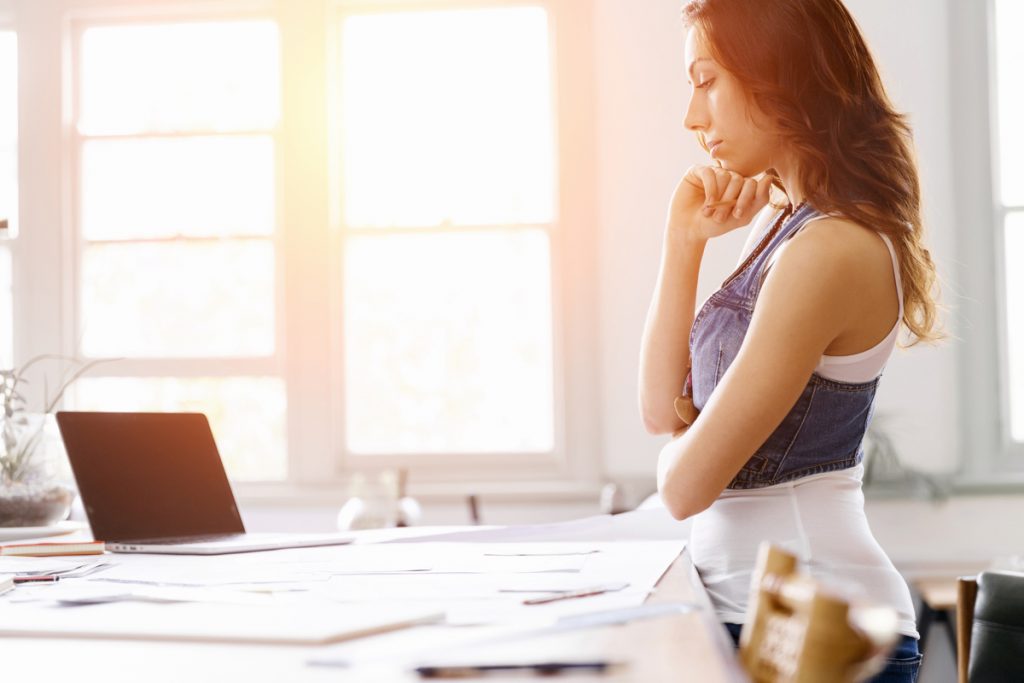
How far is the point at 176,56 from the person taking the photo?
421 centimetres

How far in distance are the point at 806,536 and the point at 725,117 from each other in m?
0.52

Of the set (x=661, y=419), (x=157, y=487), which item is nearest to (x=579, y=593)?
(x=661, y=419)

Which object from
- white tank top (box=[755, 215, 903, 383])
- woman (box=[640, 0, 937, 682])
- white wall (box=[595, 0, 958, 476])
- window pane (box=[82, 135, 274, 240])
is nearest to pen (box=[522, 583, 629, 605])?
woman (box=[640, 0, 937, 682])

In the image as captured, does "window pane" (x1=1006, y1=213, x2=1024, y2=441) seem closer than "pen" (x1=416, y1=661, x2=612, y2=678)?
No

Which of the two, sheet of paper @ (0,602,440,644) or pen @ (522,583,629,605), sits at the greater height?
sheet of paper @ (0,602,440,644)

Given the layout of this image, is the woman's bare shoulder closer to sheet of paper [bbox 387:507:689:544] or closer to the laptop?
sheet of paper [bbox 387:507:689:544]

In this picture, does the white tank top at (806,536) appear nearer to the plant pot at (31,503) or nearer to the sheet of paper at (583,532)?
the sheet of paper at (583,532)

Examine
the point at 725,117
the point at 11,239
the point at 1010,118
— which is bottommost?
the point at 725,117

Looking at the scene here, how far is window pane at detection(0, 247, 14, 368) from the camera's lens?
4.11 m

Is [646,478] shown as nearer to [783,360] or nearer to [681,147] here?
[681,147]

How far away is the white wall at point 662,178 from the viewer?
12.0 feet

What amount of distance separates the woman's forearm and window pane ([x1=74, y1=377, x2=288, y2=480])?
9.00 feet

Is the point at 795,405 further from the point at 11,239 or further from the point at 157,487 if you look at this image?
the point at 11,239

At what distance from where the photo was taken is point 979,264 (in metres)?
3.70
